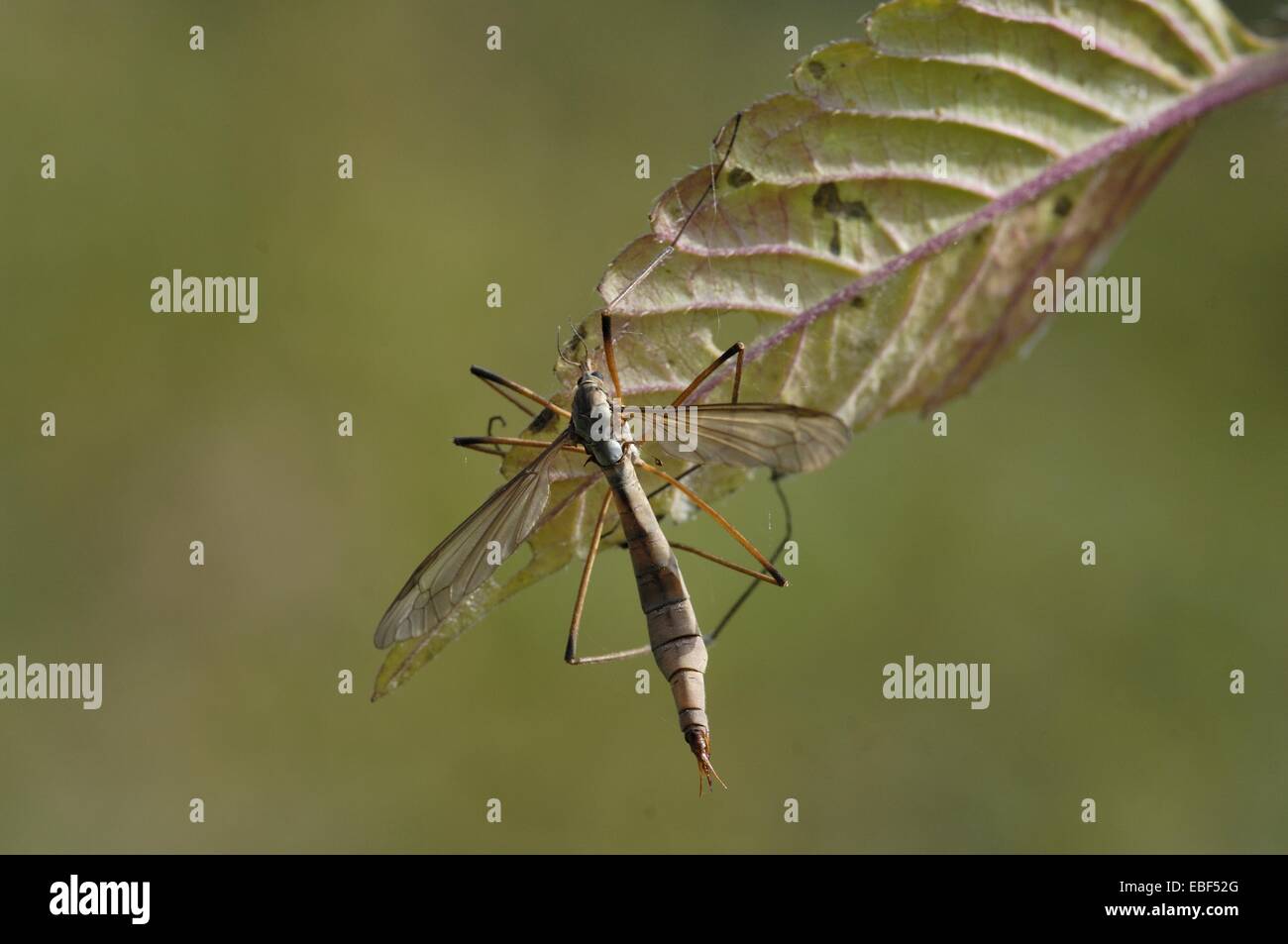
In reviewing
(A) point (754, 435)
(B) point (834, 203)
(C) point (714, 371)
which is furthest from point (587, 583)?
(B) point (834, 203)

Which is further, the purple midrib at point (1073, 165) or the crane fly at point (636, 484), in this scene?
the crane fly at point (636, 484)

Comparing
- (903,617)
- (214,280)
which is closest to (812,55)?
(903,617)

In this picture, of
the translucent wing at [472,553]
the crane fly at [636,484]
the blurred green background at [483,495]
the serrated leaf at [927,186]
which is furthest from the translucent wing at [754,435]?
the blurred green background at [483,495]

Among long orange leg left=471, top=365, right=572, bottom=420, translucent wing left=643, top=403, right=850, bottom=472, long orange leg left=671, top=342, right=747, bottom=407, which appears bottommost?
translucent wing left=643, top=403, right=850, bottom=472

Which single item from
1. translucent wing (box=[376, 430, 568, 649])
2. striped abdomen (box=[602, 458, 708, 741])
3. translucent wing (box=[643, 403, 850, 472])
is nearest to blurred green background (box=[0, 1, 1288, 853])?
striped abdomen (box=[602, 458, 708, 741])

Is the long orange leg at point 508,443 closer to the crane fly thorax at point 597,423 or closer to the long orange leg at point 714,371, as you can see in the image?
the crane fly thorax at point 597,423

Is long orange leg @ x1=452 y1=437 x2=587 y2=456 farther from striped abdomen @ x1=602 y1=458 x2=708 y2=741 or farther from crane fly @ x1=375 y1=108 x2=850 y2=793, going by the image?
striped abdomen @ x1=602 y1=458 x2=708 y2=741
